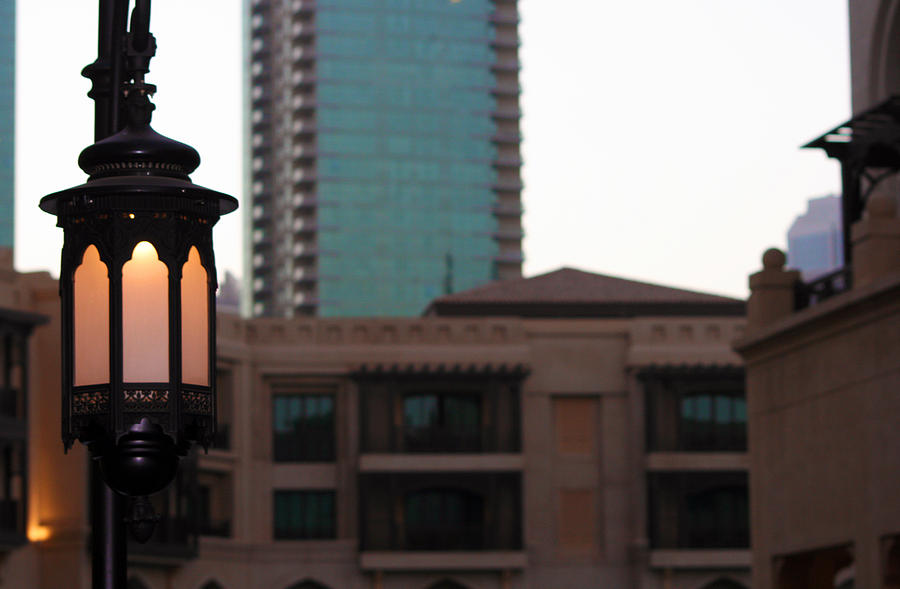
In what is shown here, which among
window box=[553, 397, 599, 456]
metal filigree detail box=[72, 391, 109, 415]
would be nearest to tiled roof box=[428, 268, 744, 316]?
window box=[553, 397, 599, 456]

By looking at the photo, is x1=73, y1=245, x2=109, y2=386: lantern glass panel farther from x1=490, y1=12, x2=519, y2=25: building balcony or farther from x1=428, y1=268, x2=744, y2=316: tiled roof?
x1=490, y1=12, x2=519, y2=25: building balcony

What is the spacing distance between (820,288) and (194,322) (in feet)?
66.5

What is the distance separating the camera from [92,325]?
667 centimetres

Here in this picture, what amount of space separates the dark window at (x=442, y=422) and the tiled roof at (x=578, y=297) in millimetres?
5585

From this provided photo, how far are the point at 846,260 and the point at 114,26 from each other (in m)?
20.6

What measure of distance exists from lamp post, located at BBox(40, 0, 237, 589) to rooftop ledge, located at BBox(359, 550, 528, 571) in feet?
180

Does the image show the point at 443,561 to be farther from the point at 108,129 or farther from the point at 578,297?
the point at 108,129

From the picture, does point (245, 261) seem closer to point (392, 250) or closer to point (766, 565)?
point (392, 250)

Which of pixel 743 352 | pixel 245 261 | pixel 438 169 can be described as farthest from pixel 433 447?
pixel 245 261

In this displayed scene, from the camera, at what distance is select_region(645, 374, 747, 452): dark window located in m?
62.6

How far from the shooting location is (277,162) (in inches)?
5659

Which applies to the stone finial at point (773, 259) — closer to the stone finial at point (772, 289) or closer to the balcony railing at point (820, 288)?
the stone finial at point (772, 289)

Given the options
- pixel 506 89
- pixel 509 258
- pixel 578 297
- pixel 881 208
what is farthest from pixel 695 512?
pixel 506 89

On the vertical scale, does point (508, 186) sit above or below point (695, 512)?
above
